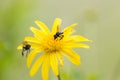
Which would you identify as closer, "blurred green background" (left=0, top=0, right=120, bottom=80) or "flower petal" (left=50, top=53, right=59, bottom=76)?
"flower petal" (left=50, top=53, right=59, bottom=76)

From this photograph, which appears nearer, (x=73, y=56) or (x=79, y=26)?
(x=73, y=56)

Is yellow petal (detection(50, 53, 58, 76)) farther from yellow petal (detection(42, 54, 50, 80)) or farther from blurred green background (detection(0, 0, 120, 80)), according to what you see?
blurred green background (detection(0, 0, 120, 80))

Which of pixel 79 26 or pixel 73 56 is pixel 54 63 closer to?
pixel 73 56

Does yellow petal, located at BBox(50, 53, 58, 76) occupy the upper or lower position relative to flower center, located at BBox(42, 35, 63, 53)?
lower

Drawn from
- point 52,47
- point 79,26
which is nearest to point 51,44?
point 52,47


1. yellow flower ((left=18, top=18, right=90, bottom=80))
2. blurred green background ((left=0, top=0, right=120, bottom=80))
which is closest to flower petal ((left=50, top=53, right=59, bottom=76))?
yellow flower ((left=18, top=18, right=90, bottom=80))

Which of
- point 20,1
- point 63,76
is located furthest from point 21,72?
point 63,76

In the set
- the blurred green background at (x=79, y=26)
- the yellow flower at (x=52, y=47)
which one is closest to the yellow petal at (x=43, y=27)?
the yellow flower at (x=52, y=47)
